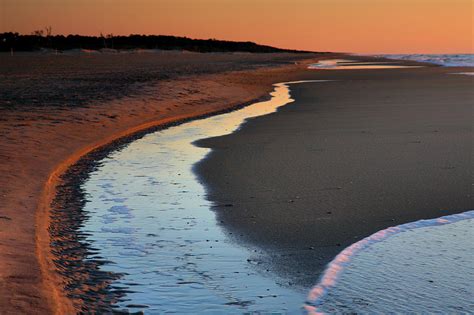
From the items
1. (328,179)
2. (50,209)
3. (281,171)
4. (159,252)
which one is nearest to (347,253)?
(159,252)

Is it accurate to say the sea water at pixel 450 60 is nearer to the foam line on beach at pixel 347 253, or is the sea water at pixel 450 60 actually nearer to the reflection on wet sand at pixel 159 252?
the reflection on wet sand at pixel 159 252

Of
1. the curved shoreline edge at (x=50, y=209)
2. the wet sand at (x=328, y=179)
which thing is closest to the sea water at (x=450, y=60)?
the curved shoreline edge at (x=50, y=209)

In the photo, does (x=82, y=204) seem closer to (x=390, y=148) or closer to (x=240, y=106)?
(x=390, y=148)

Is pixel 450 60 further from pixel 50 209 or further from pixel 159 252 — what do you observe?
pixel 159 252

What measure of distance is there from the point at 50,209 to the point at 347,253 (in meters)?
3.60

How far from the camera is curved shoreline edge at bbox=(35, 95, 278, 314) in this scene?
5117 millimetres

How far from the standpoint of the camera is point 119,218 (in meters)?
7.59

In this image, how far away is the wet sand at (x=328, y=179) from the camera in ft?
21.9

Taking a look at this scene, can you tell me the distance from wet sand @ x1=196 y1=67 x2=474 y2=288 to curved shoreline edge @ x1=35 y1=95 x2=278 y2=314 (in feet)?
5.35

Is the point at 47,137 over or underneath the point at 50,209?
over

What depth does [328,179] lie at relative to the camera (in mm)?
9234

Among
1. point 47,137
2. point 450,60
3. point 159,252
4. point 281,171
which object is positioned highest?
point 450,60

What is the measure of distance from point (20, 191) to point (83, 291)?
144 inches

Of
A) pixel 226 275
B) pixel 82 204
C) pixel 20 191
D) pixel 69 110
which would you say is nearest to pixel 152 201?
pixel 82 204
